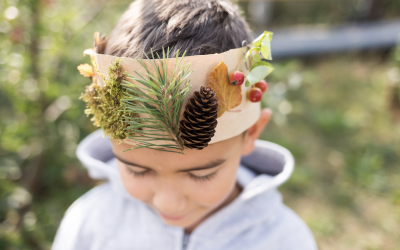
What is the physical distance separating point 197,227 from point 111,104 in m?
0.65

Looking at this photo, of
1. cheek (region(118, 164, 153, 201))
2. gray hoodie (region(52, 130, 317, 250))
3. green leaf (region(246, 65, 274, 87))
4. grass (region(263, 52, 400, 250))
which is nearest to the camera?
green leaf (region(246, 65, 274, 87))

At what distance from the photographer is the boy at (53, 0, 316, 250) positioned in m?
0.78

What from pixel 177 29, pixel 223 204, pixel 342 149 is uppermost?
pixel 177 29

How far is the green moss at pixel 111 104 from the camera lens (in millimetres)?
→ 717

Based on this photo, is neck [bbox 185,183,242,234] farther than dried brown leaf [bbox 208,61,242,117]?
Yes

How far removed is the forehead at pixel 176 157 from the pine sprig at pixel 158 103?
0.05m

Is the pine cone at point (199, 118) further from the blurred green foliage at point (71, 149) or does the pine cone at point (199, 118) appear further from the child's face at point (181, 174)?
the blurred green foliage at point (71, 149)

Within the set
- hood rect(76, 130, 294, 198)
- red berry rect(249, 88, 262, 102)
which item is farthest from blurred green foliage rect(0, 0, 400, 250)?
red berry rect(249, 88, 262, 102)

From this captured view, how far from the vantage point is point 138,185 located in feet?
2.94

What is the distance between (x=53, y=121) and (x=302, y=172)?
2138 millimetres

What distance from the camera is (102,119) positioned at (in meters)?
0.78

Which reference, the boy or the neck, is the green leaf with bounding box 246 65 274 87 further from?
the neck

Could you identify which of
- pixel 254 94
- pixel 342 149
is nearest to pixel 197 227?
pixel 254 94

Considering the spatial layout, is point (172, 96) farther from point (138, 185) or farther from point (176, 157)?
point (138, 185)
